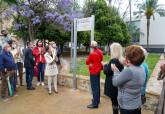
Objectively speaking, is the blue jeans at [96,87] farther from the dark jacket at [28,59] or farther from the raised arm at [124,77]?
the raised arm at [124,77]

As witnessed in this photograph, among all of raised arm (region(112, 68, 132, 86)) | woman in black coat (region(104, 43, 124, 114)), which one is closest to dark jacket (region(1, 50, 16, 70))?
woman in black coat (region(104, 43, 124, 114))

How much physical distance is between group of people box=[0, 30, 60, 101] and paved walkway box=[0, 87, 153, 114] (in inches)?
14.5

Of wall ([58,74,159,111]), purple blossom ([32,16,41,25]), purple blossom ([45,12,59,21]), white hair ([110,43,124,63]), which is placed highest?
purple blossom ([45,12,59,21])

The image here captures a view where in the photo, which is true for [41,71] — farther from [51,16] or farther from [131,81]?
[51,16]

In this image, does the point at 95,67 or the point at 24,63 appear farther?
the point at 24,63

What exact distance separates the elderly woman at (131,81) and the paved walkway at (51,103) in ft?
9.68

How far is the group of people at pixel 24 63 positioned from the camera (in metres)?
8.75

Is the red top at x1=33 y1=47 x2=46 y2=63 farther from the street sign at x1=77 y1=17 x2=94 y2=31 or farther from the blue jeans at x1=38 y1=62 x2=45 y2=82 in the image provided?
the street sign at x1=77 y1=17 x2=94 y2=31

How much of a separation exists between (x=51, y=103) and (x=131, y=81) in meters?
4.49

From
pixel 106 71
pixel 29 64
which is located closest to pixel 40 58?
pixel 29 64

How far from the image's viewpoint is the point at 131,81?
4082mm

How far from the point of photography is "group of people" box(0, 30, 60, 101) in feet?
28.7

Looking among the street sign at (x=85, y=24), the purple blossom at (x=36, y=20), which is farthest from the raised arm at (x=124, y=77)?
the purple blossom at (x=36, y=20)

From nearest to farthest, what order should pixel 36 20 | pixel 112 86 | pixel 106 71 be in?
pixel 112 86
pixel 106 71
pixel 36 20
